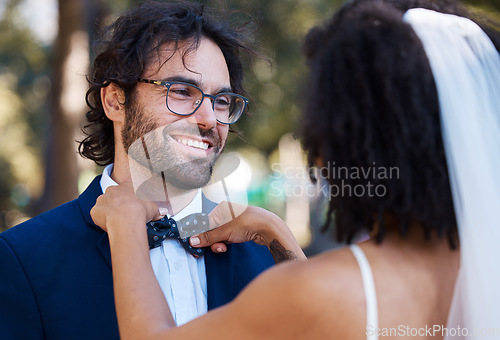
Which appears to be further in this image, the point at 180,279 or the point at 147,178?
the point at 147,178

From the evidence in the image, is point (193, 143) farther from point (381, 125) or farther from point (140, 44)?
point (381, 125)

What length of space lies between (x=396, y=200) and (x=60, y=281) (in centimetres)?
149

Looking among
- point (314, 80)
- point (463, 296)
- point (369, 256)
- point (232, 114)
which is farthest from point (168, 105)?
point (463, 296)

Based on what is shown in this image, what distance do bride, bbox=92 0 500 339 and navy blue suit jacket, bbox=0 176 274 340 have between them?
0.50 metres

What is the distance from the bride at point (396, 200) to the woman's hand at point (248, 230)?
0.85 metres

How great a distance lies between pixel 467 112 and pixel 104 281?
5.42 ft

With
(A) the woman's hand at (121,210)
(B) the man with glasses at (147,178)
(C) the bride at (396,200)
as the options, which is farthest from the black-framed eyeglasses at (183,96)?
(C) the bride at (396,200)

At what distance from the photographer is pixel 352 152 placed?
159cm

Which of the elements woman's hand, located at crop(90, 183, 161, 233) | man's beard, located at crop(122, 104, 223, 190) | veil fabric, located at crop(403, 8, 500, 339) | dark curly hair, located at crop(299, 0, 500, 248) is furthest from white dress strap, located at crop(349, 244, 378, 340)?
man's beard, located at crop(122, 104, 223, 190)

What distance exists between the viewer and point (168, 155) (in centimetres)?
275

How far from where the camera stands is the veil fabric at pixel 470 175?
1.61m

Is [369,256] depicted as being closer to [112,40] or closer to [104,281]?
[104,281]

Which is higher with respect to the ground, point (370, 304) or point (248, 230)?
point (248, 230)

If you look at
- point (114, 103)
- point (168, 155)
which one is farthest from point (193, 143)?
point (114, 103)
